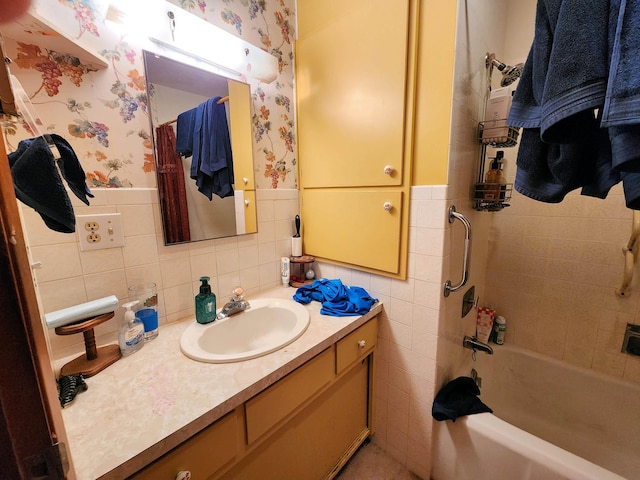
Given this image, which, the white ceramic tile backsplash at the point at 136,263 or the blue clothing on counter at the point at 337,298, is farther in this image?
the blue clothing on counter at the point at 337,298

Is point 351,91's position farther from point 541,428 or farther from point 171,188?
point 541,428

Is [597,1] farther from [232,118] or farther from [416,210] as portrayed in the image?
[232,118]

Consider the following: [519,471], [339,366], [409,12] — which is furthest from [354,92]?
[519,471]

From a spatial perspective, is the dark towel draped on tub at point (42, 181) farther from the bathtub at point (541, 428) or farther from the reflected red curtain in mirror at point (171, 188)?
the bathtub at point (541, 428)

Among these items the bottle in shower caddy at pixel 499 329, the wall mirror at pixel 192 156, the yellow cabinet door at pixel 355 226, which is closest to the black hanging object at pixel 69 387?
the wall mirror at pixel 192 156

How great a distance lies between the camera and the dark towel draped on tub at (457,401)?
1108 millimetres

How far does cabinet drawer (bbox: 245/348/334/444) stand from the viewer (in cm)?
76

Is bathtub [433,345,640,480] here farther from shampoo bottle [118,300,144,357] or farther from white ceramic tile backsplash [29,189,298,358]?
shampoo bottle [118,300,144,357]

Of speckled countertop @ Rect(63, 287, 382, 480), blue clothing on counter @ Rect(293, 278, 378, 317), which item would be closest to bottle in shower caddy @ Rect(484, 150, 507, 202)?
blue clothing on counter @ Rect(293, 278, 378, 317)

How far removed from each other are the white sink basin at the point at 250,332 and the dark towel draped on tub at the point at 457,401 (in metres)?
0.70

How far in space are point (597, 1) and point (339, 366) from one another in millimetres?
1203

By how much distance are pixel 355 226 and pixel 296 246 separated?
15.3 inches

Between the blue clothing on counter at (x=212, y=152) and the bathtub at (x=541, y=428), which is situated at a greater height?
the blue clothing on counter at (x=212, y=152)

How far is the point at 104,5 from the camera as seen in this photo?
33.3 inches
